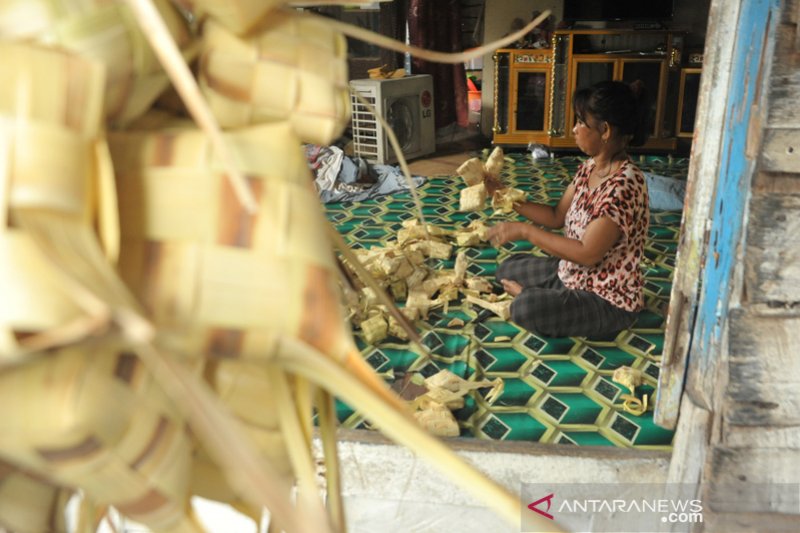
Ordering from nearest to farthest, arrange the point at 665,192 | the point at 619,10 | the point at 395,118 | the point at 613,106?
the point at 613,106 < the point at 665,192 < the point at 395,118 < the point at 619,10

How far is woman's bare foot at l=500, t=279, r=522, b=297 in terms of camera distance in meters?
2.64

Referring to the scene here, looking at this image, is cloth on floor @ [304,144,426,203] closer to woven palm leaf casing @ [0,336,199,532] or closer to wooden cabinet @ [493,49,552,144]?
wooden cabinet @ [493,49,552,144]

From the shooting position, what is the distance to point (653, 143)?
5.15 meters

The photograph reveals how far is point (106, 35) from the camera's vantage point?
339 millimetres

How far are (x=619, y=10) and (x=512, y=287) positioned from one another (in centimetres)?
369

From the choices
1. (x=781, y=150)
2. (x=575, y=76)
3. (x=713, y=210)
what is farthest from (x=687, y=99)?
(x=781, y=150)

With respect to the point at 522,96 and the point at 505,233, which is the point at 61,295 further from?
the point at 522,96

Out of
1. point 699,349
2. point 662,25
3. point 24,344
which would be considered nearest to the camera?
point 24,344

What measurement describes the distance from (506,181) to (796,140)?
10.7 ft

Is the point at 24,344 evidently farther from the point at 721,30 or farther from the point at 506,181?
the point at 506,181

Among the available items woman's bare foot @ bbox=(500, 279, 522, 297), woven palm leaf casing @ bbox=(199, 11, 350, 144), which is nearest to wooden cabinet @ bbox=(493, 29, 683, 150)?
woman's bare foot @ bbox=(500, 279, 522, 297)

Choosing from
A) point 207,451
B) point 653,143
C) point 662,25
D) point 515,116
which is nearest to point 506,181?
point 515,116

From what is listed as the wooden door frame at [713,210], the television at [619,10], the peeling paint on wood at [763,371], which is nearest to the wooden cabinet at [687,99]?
the television at [619,10]

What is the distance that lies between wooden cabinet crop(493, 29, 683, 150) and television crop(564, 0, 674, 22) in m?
0.26
